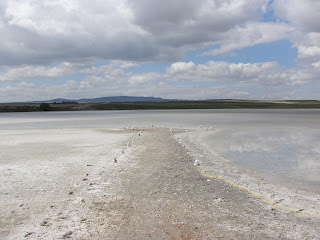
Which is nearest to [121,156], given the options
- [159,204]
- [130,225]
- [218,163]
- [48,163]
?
[48,163]

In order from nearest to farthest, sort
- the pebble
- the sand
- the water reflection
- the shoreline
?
1. the pebble
2. the sand
3. the shoreline
4. the water reflection

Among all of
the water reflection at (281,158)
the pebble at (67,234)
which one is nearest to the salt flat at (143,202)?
the pebble at (67,234)

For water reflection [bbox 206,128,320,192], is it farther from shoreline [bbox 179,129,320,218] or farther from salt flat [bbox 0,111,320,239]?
salt flat [bbox 0,111,320,239]

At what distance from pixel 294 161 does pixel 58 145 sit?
14.8 m

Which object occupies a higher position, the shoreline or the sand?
the sand

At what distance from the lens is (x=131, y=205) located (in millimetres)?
7863

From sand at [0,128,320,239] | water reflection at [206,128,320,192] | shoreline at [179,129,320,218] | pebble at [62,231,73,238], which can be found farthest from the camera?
water reflection at [206,128,320,192]

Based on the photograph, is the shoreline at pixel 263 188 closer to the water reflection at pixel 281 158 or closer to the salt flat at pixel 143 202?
the salt flat at pixel 143 202

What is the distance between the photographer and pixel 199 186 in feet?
31.9

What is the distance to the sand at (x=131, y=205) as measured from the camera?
625 centimetres

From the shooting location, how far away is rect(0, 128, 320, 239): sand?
6250 millimetres

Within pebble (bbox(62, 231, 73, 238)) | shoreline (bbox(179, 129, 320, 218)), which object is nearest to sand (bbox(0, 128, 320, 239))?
pebble (bbox(62, 231, 73, 238))

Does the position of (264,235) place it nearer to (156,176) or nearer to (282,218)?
(282,218)

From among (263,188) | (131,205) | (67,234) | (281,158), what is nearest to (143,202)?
(131,205)
